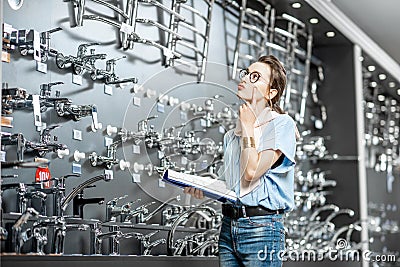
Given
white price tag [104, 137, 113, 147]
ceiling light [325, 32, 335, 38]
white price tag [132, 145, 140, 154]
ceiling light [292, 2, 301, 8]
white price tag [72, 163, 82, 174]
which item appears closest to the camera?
white price tag [72, 163, 82, 174]

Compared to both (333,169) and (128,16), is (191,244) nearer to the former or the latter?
(128,16)

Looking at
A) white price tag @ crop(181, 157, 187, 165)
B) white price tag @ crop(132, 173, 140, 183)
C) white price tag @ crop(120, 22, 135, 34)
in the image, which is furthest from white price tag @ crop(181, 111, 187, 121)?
white price tag @ crop(120, 22, 135, 34)

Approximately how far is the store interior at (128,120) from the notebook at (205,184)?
0.40 metres

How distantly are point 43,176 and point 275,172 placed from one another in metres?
1.07

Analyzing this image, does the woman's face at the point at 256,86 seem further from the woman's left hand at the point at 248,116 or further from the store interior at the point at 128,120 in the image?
the store interior at the point at 128,120

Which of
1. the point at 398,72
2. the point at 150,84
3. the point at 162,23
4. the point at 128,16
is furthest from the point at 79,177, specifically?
the point at 398,72

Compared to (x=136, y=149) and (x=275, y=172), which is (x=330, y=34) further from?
(x=275, y=172)

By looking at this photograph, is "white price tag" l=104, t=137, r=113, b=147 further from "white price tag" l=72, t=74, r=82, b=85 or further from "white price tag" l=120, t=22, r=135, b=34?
"white price tag" l=120, t=22, r=135, b=34

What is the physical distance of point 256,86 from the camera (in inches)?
130

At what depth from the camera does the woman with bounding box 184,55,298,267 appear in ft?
10.3

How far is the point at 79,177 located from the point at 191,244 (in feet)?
3.17

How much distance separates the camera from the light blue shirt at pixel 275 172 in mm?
3166

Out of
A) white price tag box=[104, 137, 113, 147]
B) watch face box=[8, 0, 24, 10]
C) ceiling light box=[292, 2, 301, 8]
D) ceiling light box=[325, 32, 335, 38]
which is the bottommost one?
white price tag box=[104, 137, 113, 147]

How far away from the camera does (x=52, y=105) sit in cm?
367
